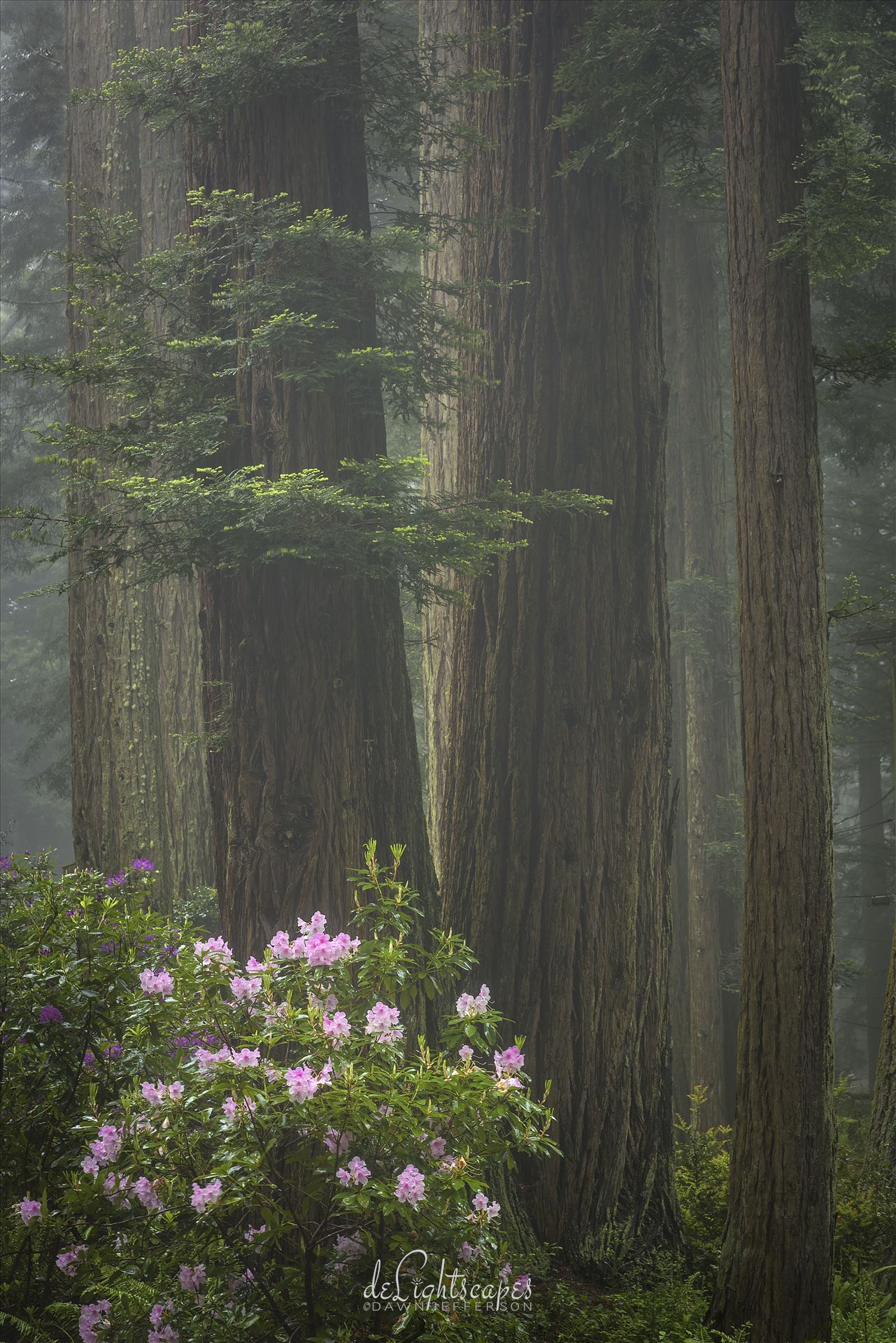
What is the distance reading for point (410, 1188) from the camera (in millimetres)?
3047

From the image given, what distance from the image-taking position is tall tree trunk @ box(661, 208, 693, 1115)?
40.3 feet

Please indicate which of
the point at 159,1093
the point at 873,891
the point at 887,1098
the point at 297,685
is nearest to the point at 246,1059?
the point at 159,1093

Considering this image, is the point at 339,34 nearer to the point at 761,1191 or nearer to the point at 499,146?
the point at 499,146

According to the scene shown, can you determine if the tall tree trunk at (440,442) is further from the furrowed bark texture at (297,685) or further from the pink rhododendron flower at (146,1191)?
the pink rhododendron flower at (146,1191)

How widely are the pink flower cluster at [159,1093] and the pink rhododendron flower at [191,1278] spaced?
47cm

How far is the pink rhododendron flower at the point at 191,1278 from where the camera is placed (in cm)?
329

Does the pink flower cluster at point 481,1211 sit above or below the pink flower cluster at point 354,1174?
below

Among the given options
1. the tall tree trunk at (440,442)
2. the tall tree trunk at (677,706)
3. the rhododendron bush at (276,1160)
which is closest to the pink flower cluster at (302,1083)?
the rhododendron bush at (276,1160)

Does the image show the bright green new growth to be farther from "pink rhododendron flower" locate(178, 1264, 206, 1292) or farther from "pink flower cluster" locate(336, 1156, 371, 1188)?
"pink rhododendron flower" locate(178, 1264, 206, 1292)

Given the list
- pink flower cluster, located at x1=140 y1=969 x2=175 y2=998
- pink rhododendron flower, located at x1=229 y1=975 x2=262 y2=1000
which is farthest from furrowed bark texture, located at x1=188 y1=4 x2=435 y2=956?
pink rhododendron flower, located at x1=229 y1=975 x2=262 y2=1000

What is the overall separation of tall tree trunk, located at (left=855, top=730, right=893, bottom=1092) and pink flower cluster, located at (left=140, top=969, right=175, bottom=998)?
16.1 m

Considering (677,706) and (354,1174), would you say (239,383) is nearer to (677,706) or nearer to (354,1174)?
(354,1174)

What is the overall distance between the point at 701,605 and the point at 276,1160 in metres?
9.85

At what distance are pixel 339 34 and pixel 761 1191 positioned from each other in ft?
17.1
